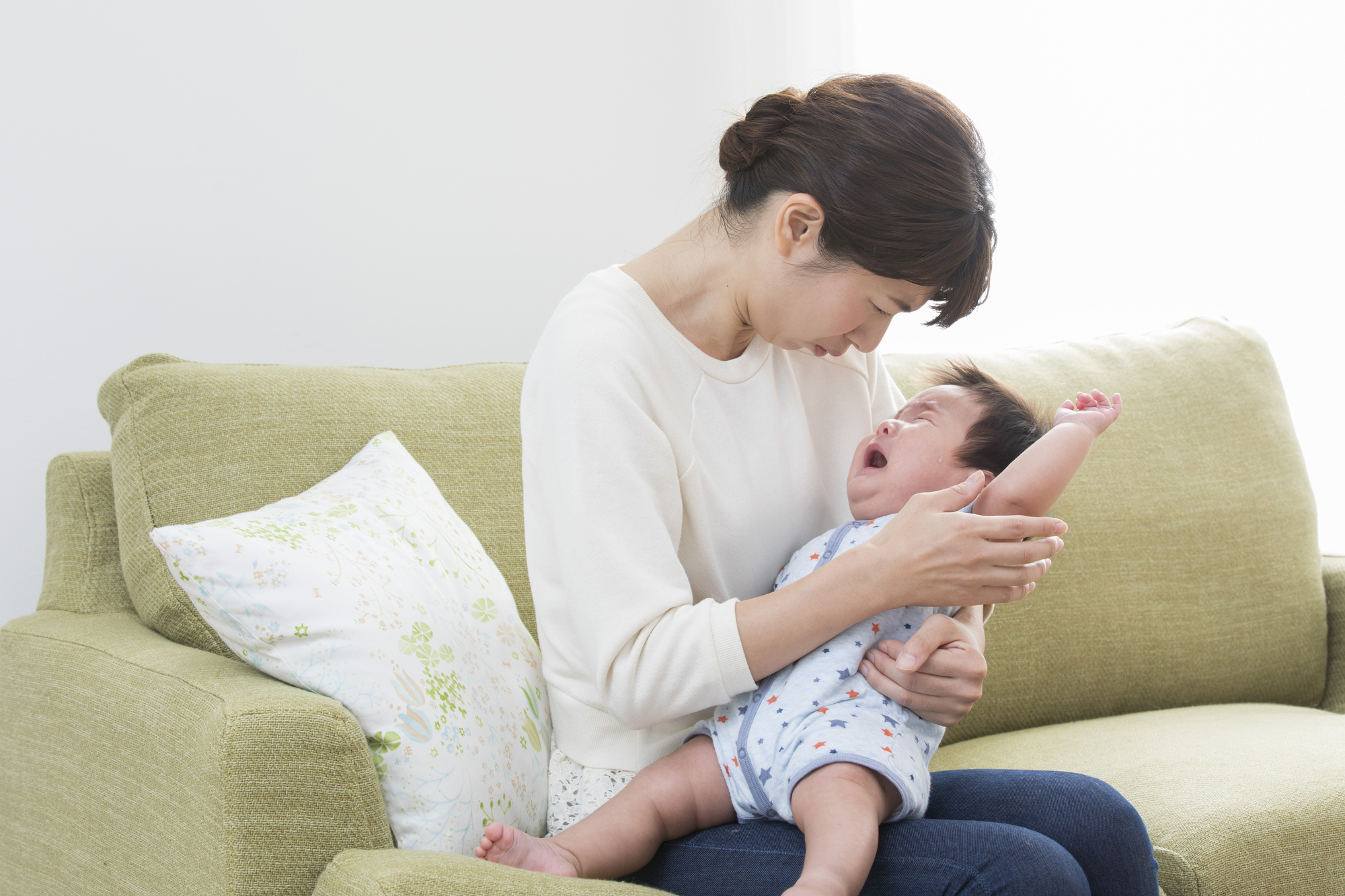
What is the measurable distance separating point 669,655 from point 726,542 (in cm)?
22

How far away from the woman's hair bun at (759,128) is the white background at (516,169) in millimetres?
753

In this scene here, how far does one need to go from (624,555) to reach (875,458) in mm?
408

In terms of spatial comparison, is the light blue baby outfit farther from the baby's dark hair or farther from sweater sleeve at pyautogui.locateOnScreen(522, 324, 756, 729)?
the baby's dark hair

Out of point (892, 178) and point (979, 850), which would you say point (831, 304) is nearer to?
point (892, 178)

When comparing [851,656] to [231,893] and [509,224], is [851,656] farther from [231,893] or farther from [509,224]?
[509,224]

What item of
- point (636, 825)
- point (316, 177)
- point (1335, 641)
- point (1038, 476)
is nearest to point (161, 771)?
point (636, 825)

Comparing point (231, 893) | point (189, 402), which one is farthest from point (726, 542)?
point (189, 402)

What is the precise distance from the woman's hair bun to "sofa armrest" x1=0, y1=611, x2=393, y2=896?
742mm

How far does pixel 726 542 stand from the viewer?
1.17 metres

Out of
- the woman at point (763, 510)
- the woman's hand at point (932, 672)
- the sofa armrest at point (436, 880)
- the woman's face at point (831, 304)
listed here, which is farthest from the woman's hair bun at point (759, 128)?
the sofa armrest at point (436, 880)

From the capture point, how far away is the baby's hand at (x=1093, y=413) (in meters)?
1.22

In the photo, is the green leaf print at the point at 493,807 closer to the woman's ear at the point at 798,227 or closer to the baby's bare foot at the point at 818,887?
the baby's bare foot at the point at 818,887

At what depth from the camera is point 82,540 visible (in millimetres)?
1328

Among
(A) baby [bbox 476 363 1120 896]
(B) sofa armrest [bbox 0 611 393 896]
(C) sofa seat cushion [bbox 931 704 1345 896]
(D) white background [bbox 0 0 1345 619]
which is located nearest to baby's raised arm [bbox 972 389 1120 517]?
(A) baby [bbox 476 363 1120 896]
